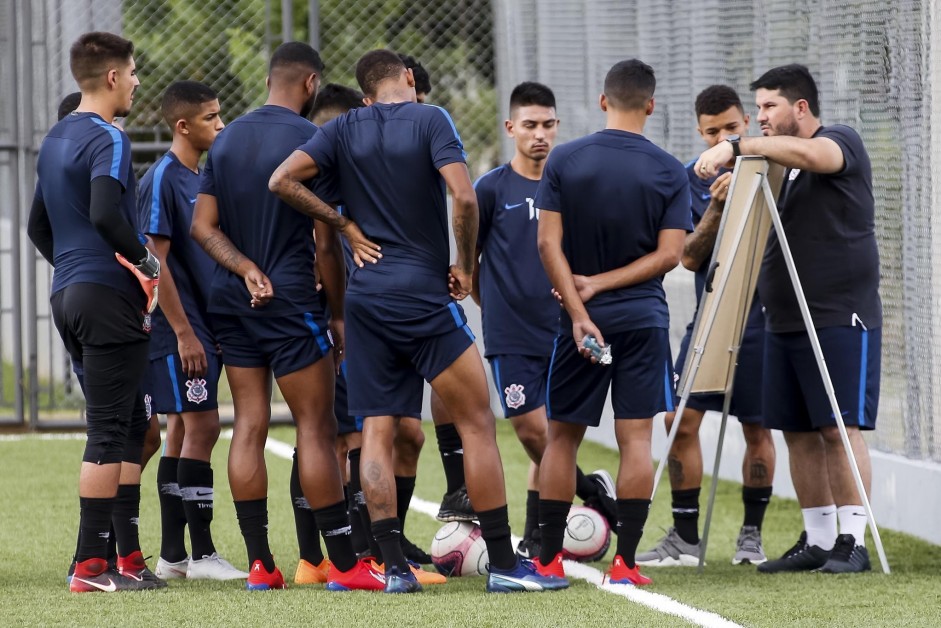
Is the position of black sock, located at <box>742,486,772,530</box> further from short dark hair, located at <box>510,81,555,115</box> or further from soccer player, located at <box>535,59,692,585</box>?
short dark hair, located at <box>510,81,555,115</box>

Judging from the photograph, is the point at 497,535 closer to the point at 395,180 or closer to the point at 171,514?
the point at 395,180

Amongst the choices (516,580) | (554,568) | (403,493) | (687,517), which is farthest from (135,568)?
(687,517)

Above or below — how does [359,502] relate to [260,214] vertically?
below

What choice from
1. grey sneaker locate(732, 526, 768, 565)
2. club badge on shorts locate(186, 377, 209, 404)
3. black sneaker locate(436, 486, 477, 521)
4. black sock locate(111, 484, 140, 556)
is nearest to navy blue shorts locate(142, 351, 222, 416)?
club badge on shorts locate(186, 377, 209, 404)

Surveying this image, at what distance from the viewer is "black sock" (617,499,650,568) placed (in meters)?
5.79

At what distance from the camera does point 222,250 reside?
229 inches

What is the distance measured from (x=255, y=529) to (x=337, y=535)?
0.35m

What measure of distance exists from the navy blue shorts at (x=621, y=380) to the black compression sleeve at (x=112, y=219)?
1.73 m

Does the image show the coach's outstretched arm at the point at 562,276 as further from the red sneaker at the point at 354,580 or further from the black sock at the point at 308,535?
the black sock at the point at 308,535

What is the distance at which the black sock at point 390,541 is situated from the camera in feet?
18.4

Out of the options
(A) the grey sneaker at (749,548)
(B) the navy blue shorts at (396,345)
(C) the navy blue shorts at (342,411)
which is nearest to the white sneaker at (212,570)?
(C) the navy blue shorts at (342,411)

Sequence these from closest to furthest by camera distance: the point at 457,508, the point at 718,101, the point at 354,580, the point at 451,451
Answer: the point at 354,580
the point at 457,508
the point at 718,101
the point at 451,451

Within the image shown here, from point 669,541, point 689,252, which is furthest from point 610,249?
point 669,541

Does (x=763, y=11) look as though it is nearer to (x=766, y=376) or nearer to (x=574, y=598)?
(x=766, y=376)
